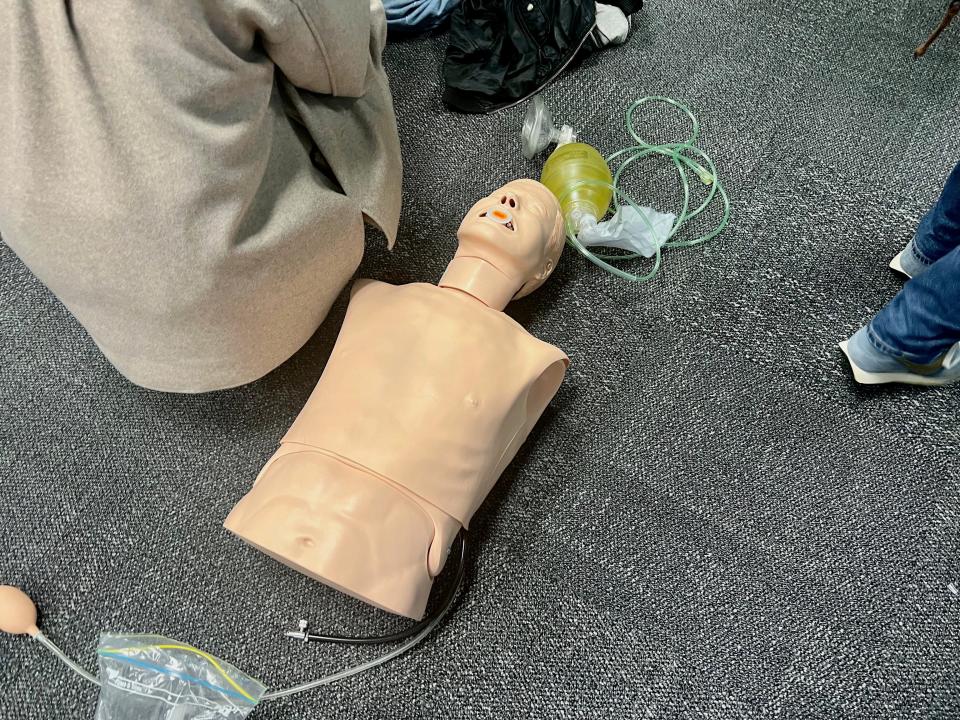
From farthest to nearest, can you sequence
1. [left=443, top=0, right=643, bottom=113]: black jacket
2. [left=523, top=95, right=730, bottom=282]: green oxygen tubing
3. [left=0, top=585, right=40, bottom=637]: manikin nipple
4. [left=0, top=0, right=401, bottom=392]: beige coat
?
[left=443, top=0, right=643, bottom=113]: black jacket < [left=523, top=95, right=730, bottom=282]: green oxygen tubing < [left=0, top=585, right=40, bottom=637]: manikin nipple < [left=0, top=0, right=401, bottom=392]: beige coat

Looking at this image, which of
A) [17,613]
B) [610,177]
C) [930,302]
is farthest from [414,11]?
[17,613]

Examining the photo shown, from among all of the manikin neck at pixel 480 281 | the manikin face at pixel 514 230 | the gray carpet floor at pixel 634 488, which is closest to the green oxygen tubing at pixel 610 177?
the gray carpet floor at pixel 634 488

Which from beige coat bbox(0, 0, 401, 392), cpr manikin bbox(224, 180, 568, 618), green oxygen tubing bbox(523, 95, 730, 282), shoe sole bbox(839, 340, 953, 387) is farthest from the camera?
green oxygen tubing bbox(523, 95, 730, 282)

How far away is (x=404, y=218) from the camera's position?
1.35m

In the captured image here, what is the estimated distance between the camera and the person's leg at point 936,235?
1.13 metres

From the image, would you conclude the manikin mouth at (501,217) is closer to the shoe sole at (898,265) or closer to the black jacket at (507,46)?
the black jacket at (507,46)

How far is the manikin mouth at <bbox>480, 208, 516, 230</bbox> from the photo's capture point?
1.08 meters

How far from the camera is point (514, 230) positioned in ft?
3.56

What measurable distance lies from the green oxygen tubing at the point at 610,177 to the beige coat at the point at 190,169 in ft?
1.28

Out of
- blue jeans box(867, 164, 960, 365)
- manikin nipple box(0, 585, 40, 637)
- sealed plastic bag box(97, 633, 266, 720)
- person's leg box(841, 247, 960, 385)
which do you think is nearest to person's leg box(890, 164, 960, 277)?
blue jeans box(867, 164, 960, 365)

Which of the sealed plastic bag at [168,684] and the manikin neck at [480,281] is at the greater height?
the manikin neck at [480,281]

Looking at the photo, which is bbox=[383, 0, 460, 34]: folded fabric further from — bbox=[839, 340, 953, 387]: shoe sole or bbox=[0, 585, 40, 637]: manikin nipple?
bbox=[0, 585, 40, 637]: manikin nipple

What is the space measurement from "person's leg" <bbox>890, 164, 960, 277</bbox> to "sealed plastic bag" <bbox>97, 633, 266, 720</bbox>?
129 cm

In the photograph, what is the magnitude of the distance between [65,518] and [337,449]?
1.85 feet
